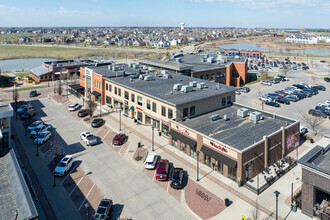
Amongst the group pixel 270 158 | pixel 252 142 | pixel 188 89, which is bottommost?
pixel 270 158

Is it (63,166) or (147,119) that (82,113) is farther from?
(63,166)

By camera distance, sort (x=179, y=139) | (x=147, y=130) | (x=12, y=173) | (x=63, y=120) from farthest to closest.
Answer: (x=63, y=120) → (x=147, y=130) → (x=179, y=139) → (x=12, y=173)

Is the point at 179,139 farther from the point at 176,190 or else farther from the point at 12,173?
the point at 12,173

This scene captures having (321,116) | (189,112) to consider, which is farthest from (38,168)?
(321,116)

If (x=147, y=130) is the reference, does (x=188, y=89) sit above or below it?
above

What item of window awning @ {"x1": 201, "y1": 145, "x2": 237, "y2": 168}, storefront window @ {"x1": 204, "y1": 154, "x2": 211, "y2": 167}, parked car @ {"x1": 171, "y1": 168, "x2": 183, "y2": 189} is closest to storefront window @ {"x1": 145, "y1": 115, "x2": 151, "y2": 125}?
window awning @ {"x1": 201, "y1": 145, "x2": 237, "y2": 168}

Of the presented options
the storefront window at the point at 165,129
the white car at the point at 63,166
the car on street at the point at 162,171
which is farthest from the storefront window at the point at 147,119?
the white car at the point at 63,166
